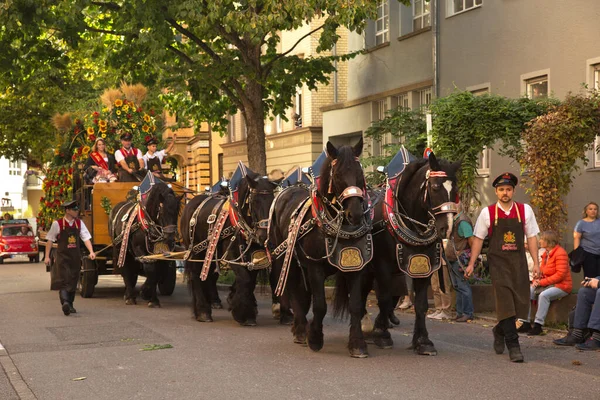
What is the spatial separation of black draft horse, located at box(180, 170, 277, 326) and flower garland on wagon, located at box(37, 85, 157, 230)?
5.34 meters

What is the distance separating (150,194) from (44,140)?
1062 inches

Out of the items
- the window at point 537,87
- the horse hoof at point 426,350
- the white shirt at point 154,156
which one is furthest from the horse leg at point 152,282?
the window at point 537,87

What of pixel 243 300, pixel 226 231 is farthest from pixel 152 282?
pixel 243 300

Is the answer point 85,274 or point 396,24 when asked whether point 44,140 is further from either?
point 85,274

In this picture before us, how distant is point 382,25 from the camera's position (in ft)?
94.0

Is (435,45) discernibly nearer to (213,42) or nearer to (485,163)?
(485,163)

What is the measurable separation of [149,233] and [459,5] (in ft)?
35.8

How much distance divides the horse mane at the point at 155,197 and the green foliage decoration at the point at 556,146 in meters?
5.70

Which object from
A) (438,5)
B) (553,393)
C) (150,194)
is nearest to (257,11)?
(438,5)

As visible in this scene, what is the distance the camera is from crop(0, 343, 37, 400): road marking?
29.7ft

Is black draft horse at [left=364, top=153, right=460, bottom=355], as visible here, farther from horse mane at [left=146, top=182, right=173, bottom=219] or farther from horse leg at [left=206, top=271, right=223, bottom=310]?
horse mane at [left=146, top=182, right=173, bottom=219]

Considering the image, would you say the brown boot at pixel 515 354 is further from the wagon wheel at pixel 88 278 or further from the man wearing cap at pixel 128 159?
the man wearing cap at pixel 128 159

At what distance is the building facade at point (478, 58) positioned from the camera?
19.8m

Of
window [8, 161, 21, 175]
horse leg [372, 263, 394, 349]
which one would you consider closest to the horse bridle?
horse leg [372, 263, 394, 349]
